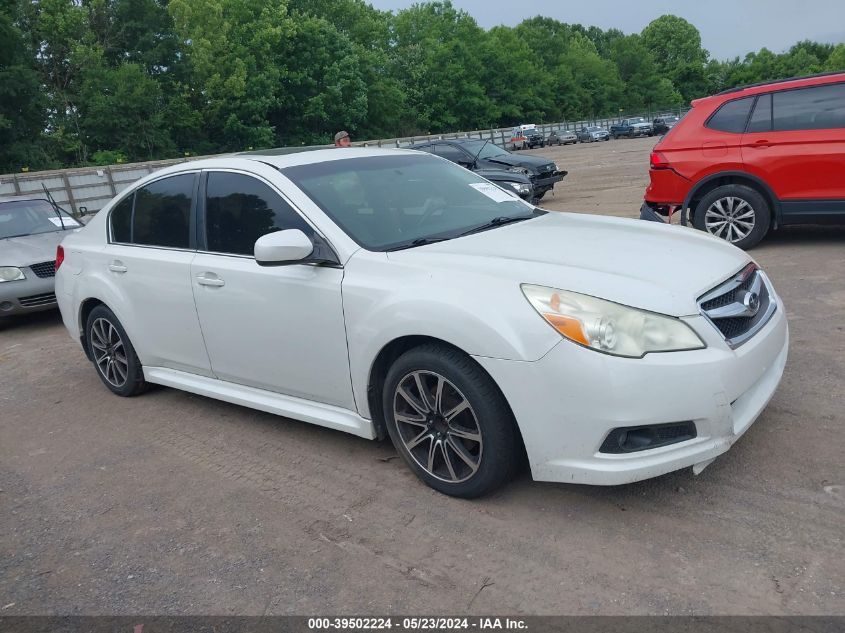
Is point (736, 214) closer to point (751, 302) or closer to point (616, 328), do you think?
point (751, 302)

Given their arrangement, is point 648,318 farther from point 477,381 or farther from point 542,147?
point 542,147

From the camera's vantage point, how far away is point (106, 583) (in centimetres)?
312

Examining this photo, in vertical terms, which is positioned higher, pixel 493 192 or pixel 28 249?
pixel 493 192

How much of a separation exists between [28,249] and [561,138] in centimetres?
5890

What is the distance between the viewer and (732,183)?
26.4ft

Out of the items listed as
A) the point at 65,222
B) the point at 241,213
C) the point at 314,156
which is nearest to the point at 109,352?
the point at 241,213

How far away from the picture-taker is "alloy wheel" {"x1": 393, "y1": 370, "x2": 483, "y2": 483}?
3.30 m

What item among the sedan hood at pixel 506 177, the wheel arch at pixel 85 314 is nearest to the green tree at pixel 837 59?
the sedan hood at pixel 506 177

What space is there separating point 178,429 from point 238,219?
4.78 feet

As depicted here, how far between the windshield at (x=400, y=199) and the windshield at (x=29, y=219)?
6.64 metres

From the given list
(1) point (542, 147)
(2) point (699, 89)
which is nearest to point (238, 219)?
(1) point (542, 147)

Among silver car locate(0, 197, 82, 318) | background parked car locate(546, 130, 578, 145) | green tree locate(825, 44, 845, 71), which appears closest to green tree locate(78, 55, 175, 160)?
background parked car locate(546, 130, 578, 145)

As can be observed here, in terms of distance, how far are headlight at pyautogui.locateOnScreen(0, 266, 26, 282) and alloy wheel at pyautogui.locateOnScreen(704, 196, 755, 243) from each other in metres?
7.64

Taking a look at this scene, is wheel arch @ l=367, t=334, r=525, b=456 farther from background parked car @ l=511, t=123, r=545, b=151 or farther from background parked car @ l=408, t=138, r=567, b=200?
background parked car @ l=511, t=123, r=545, b=151
